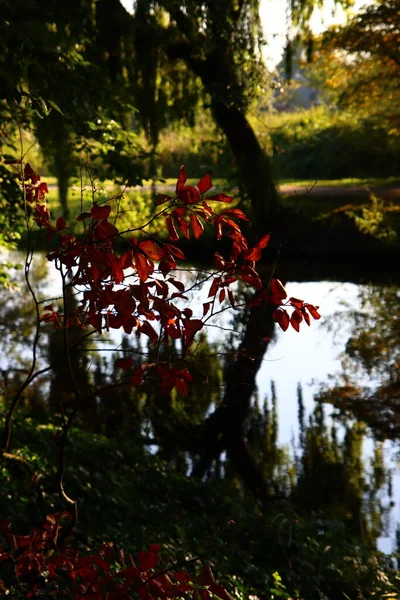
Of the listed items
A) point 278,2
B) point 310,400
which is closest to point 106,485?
point 310,400

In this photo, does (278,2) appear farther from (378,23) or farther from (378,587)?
(378,587)

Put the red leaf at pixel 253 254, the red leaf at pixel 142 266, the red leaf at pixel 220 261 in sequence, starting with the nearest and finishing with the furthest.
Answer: the red leaf at pixel 142 266
the red leaf at pixel 253 254
the red leaf at pixel 220 261

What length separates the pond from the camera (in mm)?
5078

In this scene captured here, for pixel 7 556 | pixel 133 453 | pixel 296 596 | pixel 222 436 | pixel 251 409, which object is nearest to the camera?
pixel 7 556

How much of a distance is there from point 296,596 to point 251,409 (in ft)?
9.78

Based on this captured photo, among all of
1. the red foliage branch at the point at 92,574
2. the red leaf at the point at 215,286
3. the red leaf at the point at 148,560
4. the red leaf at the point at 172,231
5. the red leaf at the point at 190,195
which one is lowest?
the red foliage branch at the point at 92,574

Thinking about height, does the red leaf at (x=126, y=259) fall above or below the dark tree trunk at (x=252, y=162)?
below

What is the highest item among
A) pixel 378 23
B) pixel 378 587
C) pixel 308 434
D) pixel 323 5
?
pixel 378 23

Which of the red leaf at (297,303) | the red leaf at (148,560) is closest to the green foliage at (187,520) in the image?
the red leaf at (148,560)

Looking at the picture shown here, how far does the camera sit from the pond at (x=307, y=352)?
16.7 ft

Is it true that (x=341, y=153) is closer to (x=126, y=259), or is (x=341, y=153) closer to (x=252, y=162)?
(x=252, y=162)

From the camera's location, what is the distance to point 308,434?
537 cm

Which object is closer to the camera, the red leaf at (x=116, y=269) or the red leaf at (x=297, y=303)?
the red leaf at (x=116, y=269)

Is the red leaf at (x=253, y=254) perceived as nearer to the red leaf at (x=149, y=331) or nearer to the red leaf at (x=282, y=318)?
the red leaf at (x=282, y=318)
